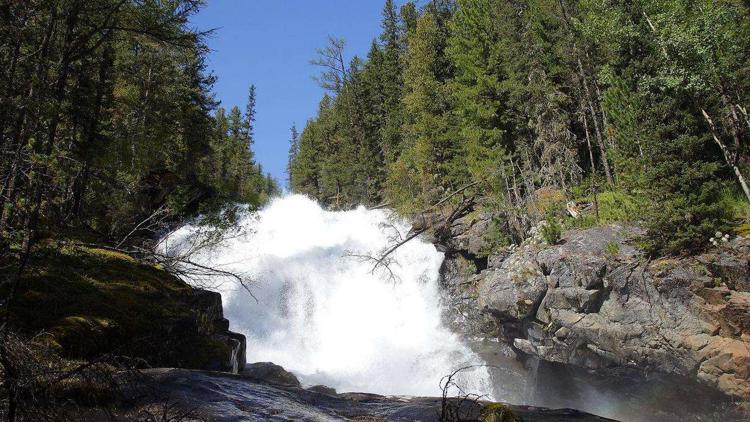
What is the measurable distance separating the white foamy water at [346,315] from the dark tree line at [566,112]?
5.24 metres

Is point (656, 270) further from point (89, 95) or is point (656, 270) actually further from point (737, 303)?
point (89, 95)

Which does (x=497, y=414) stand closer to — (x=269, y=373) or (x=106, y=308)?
(x=106, y=308)

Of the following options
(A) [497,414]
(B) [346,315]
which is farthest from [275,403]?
(B) [346,315]

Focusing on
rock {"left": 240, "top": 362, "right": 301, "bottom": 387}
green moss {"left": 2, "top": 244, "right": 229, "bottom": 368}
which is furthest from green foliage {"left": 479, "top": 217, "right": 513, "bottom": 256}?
green moss {"left": 2, "top": 244, "right": 229, "bottom": 368}

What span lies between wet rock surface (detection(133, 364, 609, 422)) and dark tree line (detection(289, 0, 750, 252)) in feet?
29.7

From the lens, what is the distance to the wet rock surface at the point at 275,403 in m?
6.20

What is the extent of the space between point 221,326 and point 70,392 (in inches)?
265

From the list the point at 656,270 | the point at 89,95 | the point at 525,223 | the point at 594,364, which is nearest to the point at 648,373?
the point at 594,364

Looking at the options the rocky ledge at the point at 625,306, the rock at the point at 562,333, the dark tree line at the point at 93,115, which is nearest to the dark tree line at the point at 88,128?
the dark tree line at the point at 93,115

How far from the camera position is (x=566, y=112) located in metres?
23.2

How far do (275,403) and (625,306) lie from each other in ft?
36.1

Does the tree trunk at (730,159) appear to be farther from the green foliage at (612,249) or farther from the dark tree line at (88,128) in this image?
the dark tree line at (88,128)

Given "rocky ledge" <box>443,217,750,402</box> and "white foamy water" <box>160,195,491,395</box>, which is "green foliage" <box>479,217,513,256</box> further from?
"white foamy water" <box>160,195,491,395</box>

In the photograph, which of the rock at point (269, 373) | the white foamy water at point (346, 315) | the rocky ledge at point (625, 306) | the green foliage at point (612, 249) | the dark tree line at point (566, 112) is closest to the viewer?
the rocky ledge at point (625, 306)
